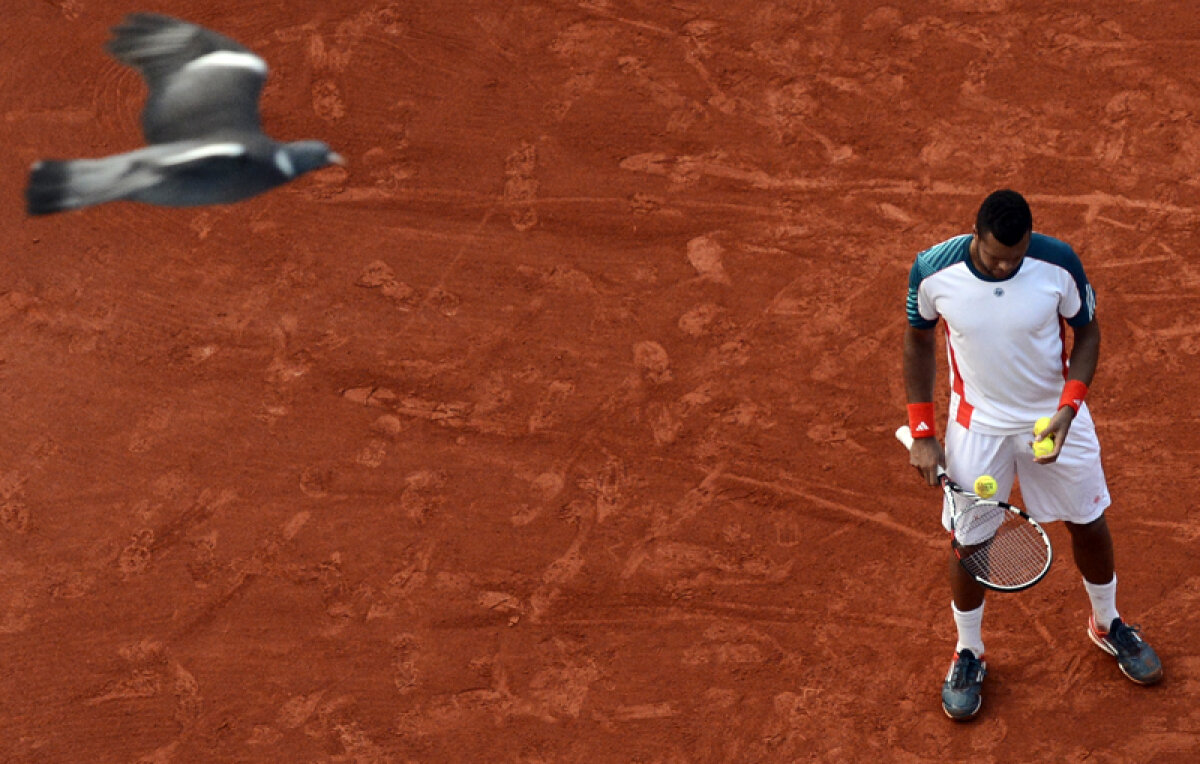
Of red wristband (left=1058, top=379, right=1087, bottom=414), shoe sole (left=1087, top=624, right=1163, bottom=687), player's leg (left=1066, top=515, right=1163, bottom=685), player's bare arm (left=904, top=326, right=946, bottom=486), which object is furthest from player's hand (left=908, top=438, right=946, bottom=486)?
shoe sole (left=1087, top=624, right=1163, bottom=687)

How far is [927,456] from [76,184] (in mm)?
3186

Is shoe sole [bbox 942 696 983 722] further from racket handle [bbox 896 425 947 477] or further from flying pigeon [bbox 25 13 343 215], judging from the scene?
flying pigeon [bbox 25 13 343 215]

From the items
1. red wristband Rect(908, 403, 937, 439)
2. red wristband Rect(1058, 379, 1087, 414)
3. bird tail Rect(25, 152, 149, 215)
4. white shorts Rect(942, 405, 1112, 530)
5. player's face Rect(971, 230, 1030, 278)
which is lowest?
white shorts Rect(942, 405, 1112, 530)

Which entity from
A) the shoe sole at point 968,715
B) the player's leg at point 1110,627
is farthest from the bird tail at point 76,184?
the shoe sole at point 968,715

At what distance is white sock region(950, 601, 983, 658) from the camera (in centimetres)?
593

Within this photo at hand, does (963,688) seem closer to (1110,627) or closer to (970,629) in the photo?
(970,629)

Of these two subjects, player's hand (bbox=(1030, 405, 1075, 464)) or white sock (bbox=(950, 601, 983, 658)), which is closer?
player's hand (bbox=(1030, 405, 1075, 464))

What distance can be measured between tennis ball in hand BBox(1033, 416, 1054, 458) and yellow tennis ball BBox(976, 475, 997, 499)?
19 centimetres

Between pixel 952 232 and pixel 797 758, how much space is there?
10.6 ft

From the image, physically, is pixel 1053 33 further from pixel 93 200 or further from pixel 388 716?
pixel 93 200

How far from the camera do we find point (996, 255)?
16.3 feet

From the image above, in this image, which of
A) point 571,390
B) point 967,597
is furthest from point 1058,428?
point 571,390

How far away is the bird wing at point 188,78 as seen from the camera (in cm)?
506

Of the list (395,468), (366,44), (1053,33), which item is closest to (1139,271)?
(1053,33)
